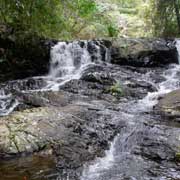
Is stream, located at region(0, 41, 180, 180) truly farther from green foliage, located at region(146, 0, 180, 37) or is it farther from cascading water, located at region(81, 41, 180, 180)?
green foliage, located at region(146, 0, 180, 37)

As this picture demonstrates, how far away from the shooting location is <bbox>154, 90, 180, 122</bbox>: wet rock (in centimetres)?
804

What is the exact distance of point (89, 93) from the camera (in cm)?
1041

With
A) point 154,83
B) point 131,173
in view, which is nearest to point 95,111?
point 131,173

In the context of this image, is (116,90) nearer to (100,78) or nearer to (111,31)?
(100,78)

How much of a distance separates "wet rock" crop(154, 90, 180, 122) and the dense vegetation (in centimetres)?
599

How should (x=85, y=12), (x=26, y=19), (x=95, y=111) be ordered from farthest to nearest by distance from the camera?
(x=85, y=12) → (x=26, y=19) → (x=95, y=111)

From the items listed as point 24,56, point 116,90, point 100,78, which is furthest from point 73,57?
point 116,90

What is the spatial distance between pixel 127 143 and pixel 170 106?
217 centimetres

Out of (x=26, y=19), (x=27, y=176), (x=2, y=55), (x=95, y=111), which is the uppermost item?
(x=26, y=19)

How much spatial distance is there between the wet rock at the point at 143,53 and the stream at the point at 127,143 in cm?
A: 171

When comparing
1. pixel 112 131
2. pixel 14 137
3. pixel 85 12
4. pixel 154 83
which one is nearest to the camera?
pixel 14 137

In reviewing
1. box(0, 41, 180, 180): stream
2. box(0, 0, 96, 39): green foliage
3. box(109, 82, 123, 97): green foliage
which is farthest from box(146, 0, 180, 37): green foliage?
box(109, 82, 123, 97): green foliage

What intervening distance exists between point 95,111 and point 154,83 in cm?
382

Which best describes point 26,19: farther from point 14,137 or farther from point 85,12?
point 14,137
